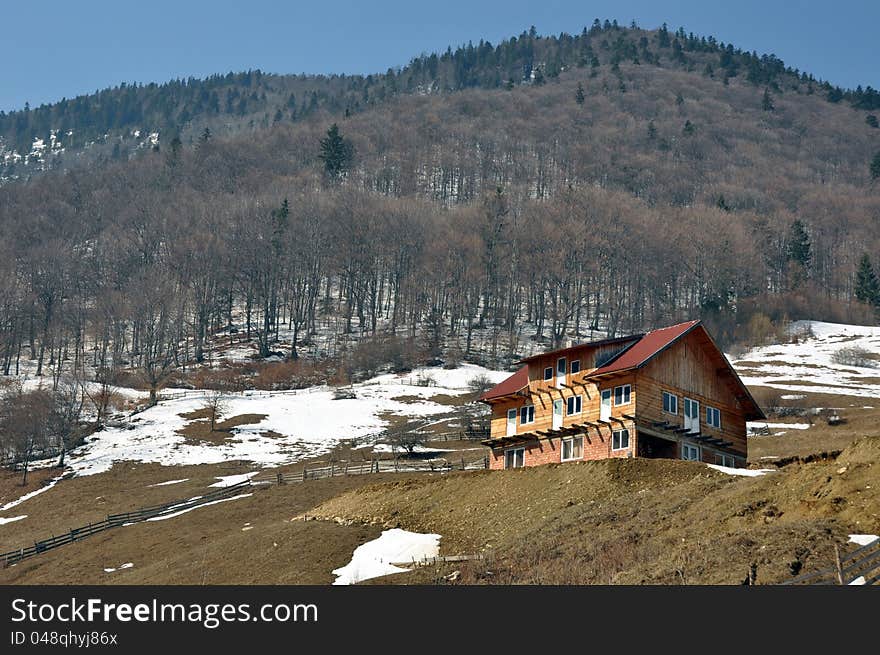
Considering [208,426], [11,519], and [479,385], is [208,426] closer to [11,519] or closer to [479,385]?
[11,519]

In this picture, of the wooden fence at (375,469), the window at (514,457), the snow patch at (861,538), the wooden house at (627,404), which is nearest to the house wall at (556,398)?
the wooden house at (627,404)

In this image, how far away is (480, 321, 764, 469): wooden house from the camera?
167 feet

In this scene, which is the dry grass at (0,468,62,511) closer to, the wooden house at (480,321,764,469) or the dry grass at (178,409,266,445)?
the dry grass at (178,409,266,445)

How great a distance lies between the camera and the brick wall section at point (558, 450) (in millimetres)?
50347

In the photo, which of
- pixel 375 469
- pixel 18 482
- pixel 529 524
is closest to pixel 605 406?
pixel 529 524

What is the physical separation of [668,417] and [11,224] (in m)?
168

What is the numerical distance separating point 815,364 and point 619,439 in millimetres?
63430

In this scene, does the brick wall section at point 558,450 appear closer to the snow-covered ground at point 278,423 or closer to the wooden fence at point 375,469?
the wooden fence at point 375,469

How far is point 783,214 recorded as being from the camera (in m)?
194

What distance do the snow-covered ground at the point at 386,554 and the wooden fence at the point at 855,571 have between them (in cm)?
1617
